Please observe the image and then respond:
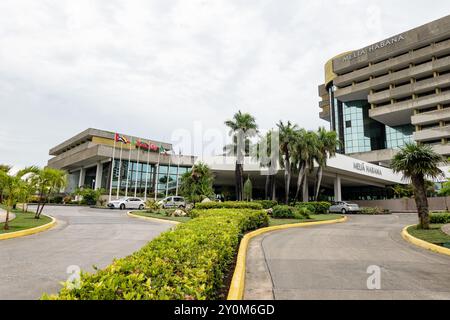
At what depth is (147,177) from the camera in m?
52.1

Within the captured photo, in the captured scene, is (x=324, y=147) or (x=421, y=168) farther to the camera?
(x=324, y=147)

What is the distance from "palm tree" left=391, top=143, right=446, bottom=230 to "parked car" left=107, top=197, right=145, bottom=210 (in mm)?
30314

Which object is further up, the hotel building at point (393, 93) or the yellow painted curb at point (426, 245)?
the hotel building at point (393, 93)

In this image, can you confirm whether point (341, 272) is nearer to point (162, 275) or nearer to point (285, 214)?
point (162, 275)

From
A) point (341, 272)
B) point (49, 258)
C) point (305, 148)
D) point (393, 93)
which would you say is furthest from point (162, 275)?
point (393, 93)

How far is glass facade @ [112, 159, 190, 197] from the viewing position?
49.2m

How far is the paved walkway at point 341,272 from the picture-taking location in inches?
218

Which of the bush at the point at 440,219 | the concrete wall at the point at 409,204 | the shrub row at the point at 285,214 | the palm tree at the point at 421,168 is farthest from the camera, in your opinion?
the concrete wall at the point at 409,204

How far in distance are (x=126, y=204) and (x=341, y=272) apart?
34.2 metres

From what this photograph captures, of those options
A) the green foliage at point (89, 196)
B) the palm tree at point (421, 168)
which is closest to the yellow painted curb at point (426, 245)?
the palm tree at point (421, 168)

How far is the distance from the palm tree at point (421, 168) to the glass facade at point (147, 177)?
130 ft

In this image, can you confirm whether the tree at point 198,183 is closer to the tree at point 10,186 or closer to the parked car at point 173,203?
the parked car at point 173,203
